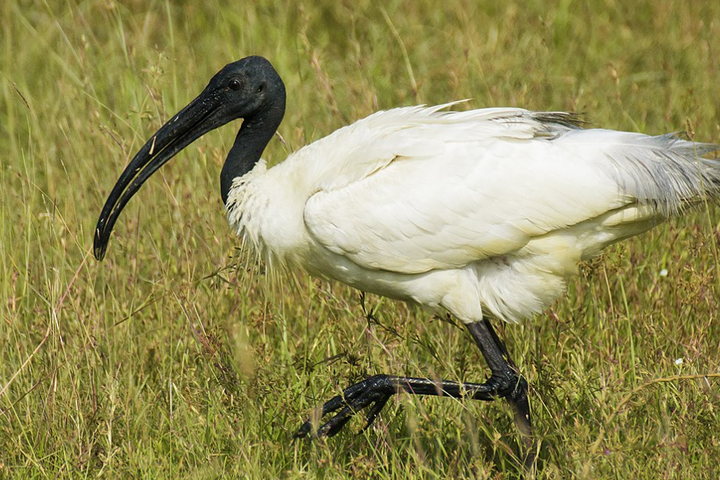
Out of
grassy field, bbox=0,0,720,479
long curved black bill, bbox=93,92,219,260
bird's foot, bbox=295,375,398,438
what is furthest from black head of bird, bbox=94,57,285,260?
bird's foot, bbox=295,375,398,438

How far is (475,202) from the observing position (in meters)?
3.49

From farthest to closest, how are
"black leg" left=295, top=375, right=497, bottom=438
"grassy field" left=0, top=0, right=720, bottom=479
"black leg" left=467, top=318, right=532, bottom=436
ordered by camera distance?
"black leg" left=467, top=318, right=532, bottom=436, "black leg" left=295, top=375, right=497, bottom=438, "grassy field" left=0, top=0, right=720, bottom=479

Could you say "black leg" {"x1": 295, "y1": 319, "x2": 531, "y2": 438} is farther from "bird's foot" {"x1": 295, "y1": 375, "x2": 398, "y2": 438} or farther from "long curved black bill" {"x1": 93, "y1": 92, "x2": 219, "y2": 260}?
"long curved black bill" {"x1": 93, "y1": 92, "x2": 219, "y2": 260}

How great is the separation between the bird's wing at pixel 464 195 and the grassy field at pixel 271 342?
1.10ft

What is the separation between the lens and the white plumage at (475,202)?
3488 mm

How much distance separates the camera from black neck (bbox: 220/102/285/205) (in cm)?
393

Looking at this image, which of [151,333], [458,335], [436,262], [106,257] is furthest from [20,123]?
[436,262]

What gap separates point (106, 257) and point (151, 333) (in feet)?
1.64

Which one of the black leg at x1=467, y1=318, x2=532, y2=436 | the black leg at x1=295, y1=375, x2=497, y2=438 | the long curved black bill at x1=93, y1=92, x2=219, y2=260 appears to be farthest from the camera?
the long curved black bill at x1=93, y1=92, x2=219, y2=260

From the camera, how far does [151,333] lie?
4355 mm

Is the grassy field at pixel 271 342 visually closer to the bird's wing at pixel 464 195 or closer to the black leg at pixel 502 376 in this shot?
the black leg at pixel 502 376

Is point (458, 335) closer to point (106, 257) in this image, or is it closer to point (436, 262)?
point (436, 262)

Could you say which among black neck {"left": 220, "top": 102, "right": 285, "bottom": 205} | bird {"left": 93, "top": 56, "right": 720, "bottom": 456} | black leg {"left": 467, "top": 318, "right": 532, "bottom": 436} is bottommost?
black leg {"left": 467, "top": 318, "right": 532, "bottom": 436}

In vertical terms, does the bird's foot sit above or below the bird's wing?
below
